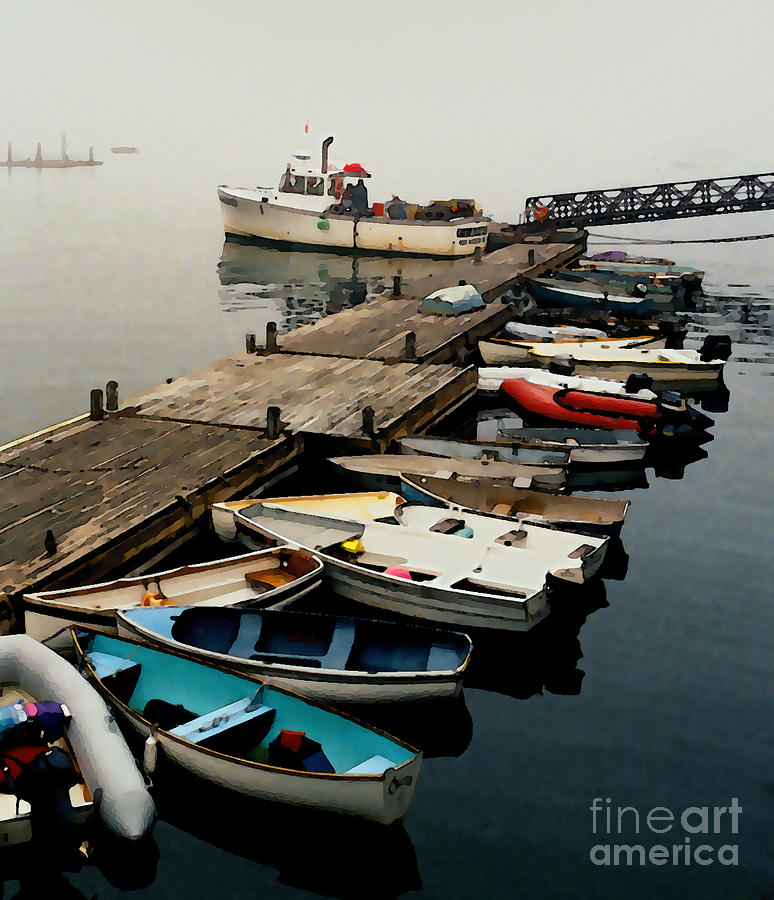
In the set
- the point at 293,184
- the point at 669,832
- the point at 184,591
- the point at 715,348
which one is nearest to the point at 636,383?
the point at 715,348

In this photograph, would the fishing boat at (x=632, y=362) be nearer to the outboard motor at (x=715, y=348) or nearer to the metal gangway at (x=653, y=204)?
the outboard motor at (x=715, y=348)

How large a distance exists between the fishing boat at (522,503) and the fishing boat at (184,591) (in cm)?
328

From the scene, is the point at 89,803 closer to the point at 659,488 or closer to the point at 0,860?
the point at 0,860

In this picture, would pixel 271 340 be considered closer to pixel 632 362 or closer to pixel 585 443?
pixel 585 443

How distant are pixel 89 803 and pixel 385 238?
166 feet

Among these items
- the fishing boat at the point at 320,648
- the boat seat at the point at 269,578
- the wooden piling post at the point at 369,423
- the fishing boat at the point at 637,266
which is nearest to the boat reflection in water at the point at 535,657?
the fishing boat at the point at 320,648

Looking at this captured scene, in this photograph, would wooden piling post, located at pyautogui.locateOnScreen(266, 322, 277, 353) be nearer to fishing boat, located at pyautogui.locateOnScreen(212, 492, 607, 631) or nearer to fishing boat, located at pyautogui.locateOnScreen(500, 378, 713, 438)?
fishing boat, located at pyautogui.locateOnScreen(500, 378, 713, 438)

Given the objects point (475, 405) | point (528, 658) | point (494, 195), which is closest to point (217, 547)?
point (528, 658)

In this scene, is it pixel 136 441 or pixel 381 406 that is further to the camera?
pixel 381 406

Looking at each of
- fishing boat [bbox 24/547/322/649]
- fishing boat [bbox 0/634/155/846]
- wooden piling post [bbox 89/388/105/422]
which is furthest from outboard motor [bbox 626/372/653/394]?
fishing boat [bbox 0/634/155/846]

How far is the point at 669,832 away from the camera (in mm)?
10406

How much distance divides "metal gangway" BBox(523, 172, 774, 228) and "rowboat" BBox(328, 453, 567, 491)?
35776 millimetres

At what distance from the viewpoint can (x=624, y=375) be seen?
83.9ft

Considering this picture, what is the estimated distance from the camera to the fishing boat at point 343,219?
56.7 metres
